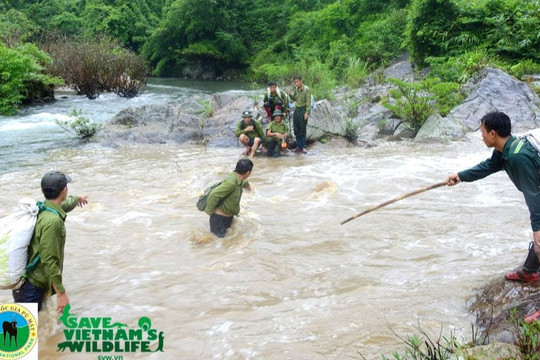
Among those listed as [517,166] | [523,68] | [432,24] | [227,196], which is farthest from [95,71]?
[517,166]

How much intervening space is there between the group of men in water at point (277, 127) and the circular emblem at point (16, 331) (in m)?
7.59

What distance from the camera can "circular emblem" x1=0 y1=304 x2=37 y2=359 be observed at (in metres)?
3.55

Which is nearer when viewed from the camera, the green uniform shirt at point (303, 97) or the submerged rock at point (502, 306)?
the submerged rock at point (502, 306)

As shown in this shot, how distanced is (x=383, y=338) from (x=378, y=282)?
1133 millimetres

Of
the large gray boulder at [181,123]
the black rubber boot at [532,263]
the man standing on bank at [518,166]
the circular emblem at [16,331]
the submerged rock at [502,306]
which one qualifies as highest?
the man standing on bank at [518,166]

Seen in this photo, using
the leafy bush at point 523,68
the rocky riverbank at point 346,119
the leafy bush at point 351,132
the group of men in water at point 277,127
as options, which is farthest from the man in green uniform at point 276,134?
the leafy bush at point 523,68

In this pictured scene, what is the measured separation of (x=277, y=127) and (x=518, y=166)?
779 cm

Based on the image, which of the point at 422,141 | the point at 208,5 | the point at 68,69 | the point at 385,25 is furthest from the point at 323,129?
the point at 208,5

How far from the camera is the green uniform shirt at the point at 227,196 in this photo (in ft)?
19.2

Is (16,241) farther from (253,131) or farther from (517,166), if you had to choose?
(253,131)

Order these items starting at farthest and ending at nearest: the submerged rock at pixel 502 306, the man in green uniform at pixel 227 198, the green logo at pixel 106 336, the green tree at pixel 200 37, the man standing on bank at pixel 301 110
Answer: the green tree at pixel 200 37 < the man standing on bank at pixel 301 110 < the man in green uniform at pixel 227 198 < the green logo at pixel 106 336 < the submerged rock at pixel 502 306

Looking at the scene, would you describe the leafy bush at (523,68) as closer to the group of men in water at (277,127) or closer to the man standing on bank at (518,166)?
the group of men in water at (277,127)

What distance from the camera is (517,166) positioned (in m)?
3.54

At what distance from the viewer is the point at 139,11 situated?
4659cm
